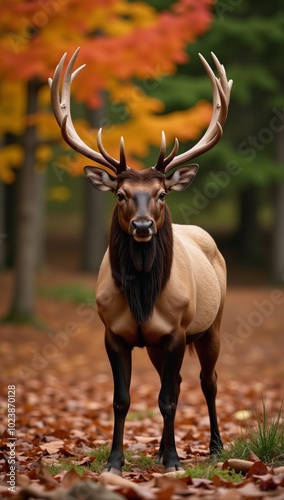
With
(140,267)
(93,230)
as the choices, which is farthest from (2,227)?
(140,267)

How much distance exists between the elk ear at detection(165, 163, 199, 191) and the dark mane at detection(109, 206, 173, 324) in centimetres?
28

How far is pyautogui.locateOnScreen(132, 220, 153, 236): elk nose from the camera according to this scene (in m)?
4.83

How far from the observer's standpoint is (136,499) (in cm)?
382

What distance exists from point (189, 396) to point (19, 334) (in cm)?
408

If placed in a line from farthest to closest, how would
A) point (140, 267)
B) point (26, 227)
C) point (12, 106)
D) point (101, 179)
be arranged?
point (12, 106) < point (26, 227) < point (101, 179) < point (140, 267)

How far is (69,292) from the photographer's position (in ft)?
52.2

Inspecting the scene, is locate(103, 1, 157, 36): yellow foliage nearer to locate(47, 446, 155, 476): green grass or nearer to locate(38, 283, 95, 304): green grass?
locate(38, 283, 95, 304): green grass

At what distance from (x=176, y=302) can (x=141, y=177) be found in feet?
2.61

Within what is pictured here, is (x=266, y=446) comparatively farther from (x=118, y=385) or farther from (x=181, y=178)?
(x=181, y=178)

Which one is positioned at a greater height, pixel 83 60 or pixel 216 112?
pixel 83 60

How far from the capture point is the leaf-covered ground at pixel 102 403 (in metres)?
4.16

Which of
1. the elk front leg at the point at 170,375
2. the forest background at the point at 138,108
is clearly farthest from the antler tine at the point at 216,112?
the forest background at the point at 138,108

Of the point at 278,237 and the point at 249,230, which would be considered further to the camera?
the point at 249,230

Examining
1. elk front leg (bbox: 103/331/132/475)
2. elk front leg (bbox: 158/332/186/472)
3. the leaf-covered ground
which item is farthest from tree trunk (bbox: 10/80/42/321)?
elk front leg (bbox: 158/332/186/472)
